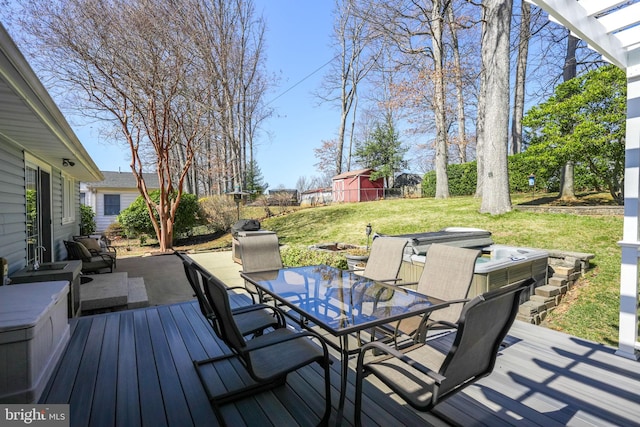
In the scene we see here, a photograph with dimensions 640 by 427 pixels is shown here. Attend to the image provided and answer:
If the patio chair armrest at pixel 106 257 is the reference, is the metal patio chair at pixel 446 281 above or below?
above

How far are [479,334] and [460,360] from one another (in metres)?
0.16

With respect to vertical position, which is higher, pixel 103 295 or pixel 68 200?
Answer: pixel 68 200

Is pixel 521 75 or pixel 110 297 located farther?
pixel 521 75

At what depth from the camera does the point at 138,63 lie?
888cm

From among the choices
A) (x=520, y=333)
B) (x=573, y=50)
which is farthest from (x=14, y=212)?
(x=573, y=50)

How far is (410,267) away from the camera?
4.70 m

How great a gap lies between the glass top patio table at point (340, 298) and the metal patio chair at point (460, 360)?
0.29 m

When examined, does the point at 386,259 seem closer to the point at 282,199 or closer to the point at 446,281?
the point at 446,281

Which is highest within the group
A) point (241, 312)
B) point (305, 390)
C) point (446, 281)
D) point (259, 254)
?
point (259, 254)

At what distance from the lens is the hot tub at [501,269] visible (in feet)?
13.0

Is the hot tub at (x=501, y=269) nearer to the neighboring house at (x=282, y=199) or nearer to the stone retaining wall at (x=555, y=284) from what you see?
the stone retaining wall at (x=555, y=284)

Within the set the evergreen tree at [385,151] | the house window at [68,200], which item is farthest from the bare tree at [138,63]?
the evergreen tree at [385,151]

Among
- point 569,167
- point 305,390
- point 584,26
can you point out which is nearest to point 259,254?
point 305,390

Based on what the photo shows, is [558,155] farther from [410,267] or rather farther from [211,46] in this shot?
[211,46]
